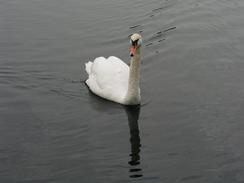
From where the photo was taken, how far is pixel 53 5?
21.6 m

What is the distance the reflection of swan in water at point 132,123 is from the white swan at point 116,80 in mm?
153

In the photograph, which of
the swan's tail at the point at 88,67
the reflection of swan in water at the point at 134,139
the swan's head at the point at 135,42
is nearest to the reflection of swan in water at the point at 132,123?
the reflection of swan in water at the point at 134,139

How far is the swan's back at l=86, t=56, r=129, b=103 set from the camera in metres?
15.5

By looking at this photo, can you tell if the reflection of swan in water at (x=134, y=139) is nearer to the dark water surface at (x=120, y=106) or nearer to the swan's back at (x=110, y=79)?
the dark water surface at (x=120, y=106)

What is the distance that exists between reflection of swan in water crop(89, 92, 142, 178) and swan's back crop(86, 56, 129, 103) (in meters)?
0.19

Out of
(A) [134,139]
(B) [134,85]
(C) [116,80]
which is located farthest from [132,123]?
(C) [116,80]

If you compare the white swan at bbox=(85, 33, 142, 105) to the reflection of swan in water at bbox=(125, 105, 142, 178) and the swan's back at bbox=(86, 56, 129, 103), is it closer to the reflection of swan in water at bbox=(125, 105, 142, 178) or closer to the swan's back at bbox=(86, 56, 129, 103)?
the swan's back at bbox=(86, 56, 129, 103)

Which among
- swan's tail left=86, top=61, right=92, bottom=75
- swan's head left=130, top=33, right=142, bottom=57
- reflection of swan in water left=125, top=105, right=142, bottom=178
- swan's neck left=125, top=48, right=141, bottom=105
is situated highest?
swan's tail left=86, top=61, right=92, bottom=75

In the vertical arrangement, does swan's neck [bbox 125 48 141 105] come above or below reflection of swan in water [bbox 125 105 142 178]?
above

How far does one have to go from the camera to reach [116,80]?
15.8 m

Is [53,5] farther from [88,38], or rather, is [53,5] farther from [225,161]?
[225,161]

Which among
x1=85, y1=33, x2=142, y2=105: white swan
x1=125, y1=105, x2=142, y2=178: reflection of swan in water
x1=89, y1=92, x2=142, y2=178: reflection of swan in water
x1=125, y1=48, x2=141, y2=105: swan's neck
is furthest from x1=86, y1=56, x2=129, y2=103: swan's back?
x1=125, y1=105, x2=142, y2=178: reflection of swan in water

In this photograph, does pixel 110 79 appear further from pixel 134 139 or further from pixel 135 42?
pixel 134 139

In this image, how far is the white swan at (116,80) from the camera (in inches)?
589
